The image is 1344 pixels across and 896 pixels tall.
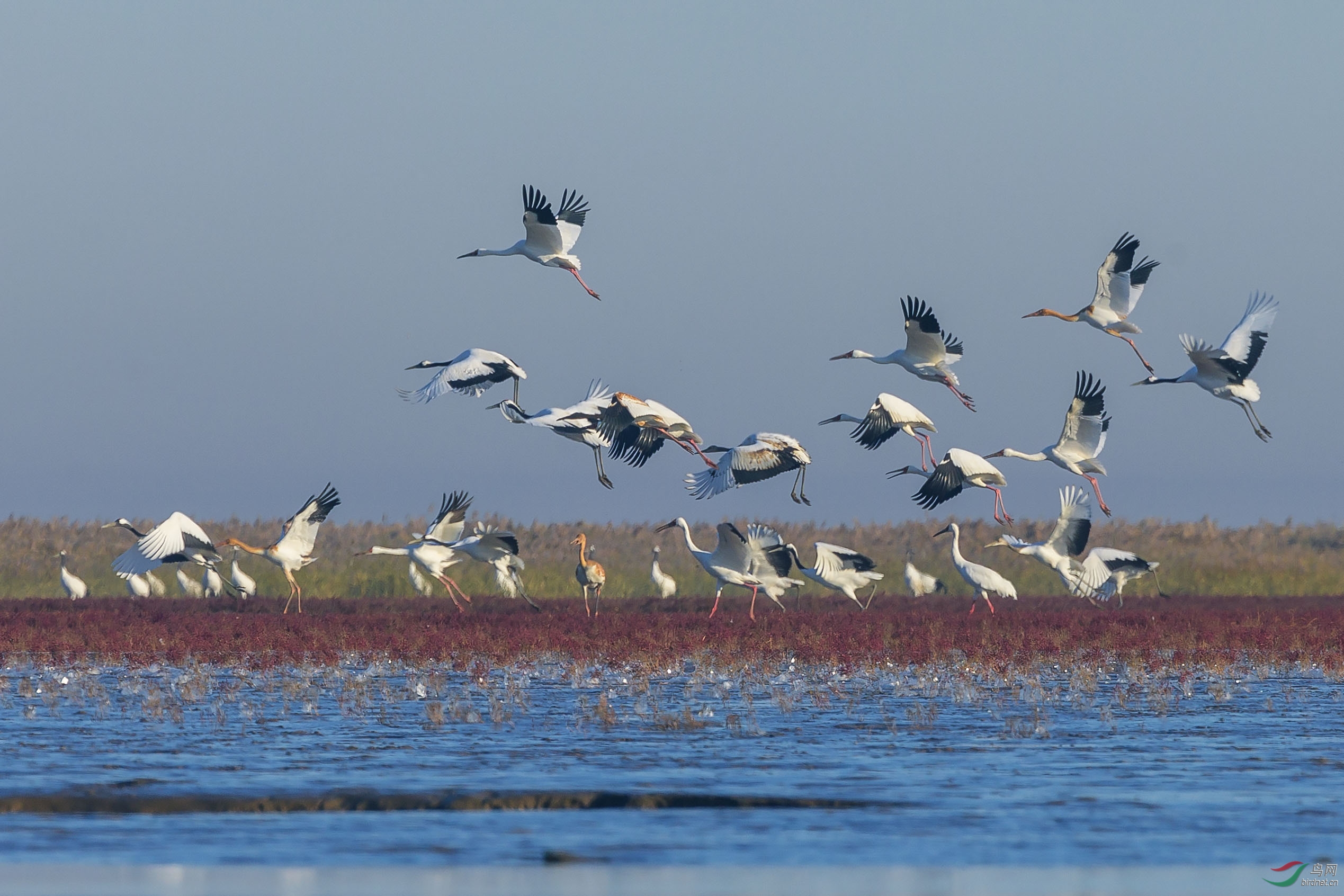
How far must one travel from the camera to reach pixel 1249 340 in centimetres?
1844

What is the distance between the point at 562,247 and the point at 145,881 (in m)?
12.1

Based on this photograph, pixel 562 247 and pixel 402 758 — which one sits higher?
pixel 562 247

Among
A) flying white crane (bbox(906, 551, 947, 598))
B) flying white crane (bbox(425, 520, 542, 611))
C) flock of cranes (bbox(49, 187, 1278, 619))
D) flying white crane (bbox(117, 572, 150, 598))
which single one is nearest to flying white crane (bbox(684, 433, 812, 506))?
flock of cranes (bbox(49, 187, 1278, 619))

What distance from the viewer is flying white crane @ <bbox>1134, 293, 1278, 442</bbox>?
18422 millimetres

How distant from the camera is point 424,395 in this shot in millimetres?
18438

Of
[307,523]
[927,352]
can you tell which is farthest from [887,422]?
[307,523]

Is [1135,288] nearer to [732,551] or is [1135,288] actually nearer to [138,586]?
[732,551]

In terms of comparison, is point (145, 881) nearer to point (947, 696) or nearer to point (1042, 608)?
point (947, 696)

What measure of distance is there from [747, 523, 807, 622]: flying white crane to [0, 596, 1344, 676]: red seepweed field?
522mm

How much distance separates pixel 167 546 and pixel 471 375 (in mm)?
4937

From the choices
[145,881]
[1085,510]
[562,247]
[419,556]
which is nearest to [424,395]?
[562,247]

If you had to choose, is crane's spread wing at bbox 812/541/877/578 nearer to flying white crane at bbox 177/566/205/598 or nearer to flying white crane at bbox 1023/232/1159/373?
flying white crane at bbox 1023/232/1159/373

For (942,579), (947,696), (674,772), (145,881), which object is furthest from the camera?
(942,579)

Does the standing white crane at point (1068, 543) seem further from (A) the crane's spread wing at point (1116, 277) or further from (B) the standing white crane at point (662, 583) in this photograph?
(B) the standing white crane at point (662, 583)
